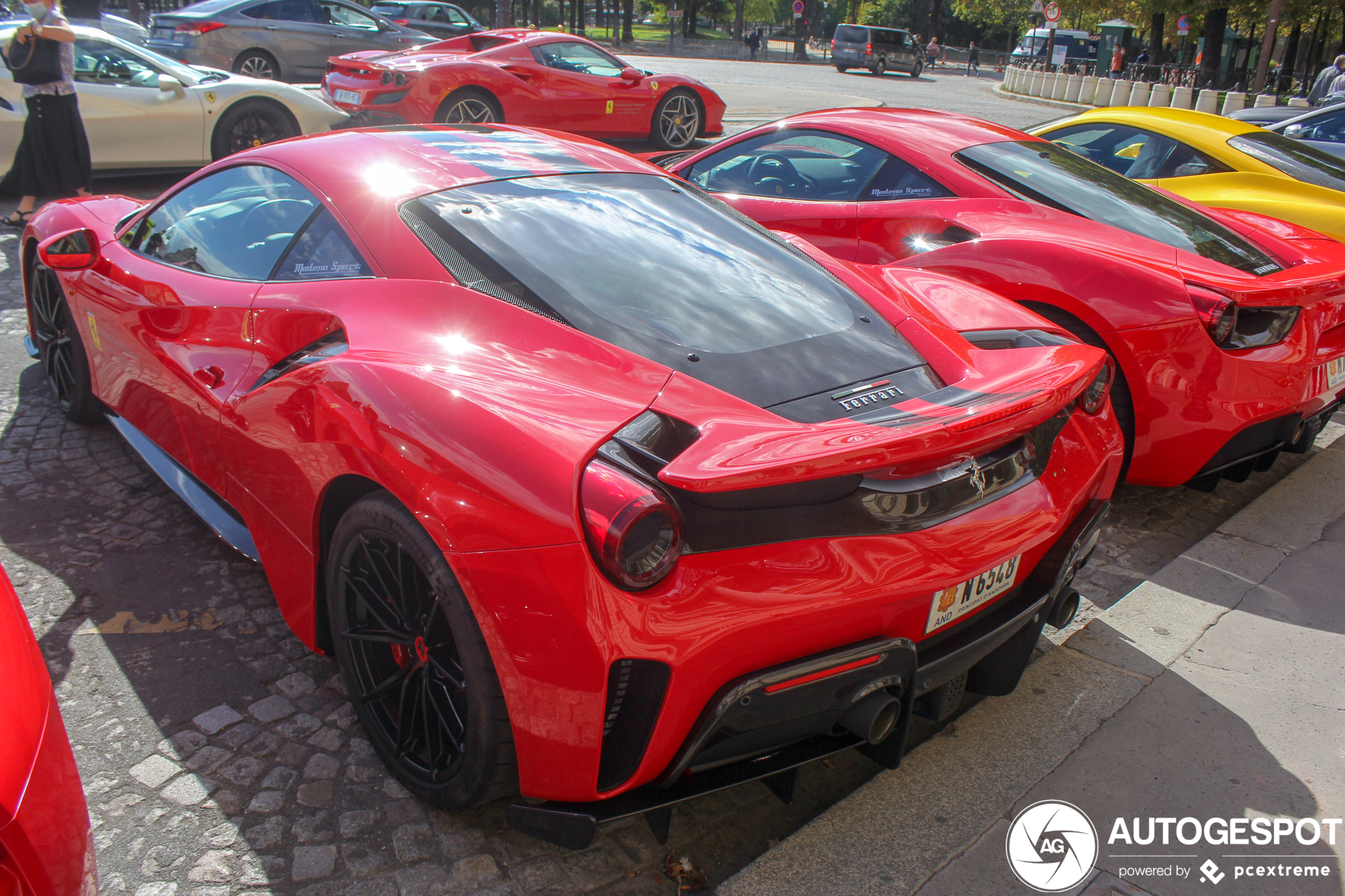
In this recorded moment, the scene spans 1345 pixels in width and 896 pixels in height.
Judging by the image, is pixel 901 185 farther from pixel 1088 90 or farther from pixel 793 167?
pixel 1088 90

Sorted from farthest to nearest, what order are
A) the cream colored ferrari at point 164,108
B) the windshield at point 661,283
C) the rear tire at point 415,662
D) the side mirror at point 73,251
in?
the cream colored ferrari at point 164,108 → the side mirror at point 73,251 → the windshield at point 661,283 → the rear tire at point 415,662

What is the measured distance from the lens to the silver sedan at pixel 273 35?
12961mm

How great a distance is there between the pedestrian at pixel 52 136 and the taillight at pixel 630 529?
6937 mm

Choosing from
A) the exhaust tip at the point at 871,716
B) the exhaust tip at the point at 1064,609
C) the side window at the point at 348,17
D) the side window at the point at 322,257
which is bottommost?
the exhaust tip at the point at 1064,609

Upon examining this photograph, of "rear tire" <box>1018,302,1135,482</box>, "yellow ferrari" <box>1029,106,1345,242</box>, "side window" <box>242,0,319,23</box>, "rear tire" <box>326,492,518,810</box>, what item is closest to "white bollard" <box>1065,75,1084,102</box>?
"side window" <box>242,0,319,23</box>

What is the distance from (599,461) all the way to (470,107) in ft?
30.2

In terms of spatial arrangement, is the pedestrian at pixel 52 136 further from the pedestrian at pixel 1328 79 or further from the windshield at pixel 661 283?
the pedestrian at pixel 1328 79

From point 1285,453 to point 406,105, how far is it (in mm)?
8075

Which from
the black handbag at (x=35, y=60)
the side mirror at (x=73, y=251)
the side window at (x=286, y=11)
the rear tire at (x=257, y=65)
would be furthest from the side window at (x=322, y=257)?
the side window at (x=286, y=11)

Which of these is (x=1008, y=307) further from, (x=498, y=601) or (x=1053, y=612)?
(x=498, y=601)

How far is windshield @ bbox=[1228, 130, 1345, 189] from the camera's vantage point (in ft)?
20.0

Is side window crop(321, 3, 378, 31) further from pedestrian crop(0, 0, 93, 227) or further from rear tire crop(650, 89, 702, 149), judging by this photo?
pedestrian crop(0, 0, 93, 227)

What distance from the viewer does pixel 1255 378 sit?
3.46 meters

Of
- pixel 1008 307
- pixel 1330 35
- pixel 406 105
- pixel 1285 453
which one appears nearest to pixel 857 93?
pixel 406 105
